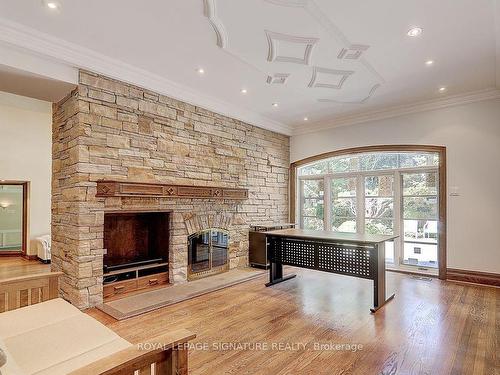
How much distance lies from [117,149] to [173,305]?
205cm

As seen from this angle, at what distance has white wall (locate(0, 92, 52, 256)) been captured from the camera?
700 centimetres

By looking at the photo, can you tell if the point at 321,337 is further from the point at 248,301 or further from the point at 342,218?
the point at 342,218

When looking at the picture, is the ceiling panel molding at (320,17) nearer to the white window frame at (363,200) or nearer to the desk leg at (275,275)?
the white window frame at (363,200)

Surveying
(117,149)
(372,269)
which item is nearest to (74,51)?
(117,149)

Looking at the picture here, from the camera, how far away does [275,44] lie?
3223 millimetres

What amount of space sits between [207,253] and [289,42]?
336cm

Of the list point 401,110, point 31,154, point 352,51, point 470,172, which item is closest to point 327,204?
point 401,110

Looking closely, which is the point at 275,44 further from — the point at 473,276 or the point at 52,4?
the point at 473,276

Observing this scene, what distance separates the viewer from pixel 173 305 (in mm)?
3609

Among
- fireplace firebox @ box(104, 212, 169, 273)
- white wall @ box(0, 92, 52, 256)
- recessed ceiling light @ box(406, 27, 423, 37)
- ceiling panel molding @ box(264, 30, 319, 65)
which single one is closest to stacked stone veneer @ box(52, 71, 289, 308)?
fireplace firebox @ box(104, 212, 169, 273)

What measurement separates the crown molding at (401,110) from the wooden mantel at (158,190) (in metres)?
2.42

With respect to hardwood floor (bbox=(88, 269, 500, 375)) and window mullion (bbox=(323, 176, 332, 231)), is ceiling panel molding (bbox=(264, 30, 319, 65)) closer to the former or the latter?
hardwood floor (bbox=(88, 269, 500, 375))

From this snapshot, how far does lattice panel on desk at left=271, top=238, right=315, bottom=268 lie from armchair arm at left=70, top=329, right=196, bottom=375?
288cm

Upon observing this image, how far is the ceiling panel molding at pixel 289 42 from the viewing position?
3084 mm
